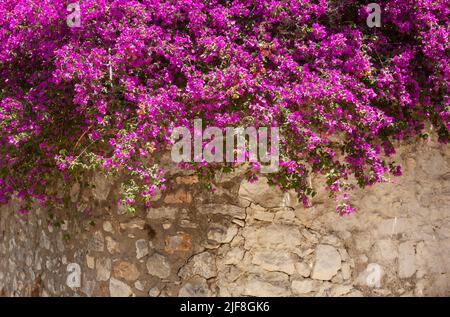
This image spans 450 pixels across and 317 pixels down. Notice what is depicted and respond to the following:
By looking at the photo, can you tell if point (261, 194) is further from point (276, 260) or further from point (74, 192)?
point (74, 192)

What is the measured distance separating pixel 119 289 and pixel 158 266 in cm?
36

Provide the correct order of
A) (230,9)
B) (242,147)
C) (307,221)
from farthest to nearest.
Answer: (307,221), (230,9), (242,147)

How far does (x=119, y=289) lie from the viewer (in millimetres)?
3881

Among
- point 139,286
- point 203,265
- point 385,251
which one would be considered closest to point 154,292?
point 139,286

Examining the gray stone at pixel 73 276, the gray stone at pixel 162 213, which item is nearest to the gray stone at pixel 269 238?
Answer: the gray stone at pixel 162 213

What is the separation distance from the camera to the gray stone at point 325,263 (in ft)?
12.1

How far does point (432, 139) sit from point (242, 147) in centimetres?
154

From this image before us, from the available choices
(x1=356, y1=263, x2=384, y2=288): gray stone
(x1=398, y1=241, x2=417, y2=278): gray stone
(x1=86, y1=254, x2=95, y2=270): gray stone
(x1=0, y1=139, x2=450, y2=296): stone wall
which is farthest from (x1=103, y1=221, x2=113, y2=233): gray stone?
(x1=398, y1=241, x2=417, y2=278): gray stone

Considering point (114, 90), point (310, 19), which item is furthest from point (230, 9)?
point (114, 90)

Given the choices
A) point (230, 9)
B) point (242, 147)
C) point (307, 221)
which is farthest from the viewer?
point (307, 221)

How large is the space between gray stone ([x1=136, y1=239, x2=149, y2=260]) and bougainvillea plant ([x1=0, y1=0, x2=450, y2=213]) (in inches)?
12.1

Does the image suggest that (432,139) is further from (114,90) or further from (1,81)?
(1,81)
